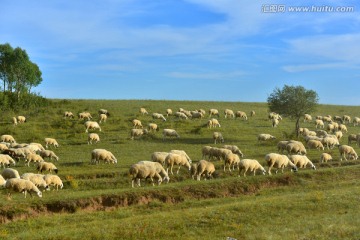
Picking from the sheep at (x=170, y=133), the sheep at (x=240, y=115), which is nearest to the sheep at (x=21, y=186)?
the sheep at (x=170, y=133)

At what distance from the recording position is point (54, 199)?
20875 mm

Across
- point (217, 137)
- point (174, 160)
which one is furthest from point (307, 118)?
point (174, 160)

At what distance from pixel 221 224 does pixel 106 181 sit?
10795 mm

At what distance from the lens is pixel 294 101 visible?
48875 millimetres

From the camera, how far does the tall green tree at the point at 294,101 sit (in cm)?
4884

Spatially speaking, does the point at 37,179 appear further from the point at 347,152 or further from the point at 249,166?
the point at 347,152

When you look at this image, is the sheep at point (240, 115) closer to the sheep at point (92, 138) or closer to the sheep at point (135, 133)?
the sheep at point (135, 133)

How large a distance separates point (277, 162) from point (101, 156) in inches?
498

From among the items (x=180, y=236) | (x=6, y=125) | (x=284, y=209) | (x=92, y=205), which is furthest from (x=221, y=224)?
(x=6, y=125)

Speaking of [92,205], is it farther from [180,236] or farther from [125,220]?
[180,236]

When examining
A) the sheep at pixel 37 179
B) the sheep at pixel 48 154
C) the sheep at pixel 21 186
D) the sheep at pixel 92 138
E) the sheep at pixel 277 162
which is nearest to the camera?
the sheep at pixel 21 186

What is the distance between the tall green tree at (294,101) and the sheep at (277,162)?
20388 millimetres

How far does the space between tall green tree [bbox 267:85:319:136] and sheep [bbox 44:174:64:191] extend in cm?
3196

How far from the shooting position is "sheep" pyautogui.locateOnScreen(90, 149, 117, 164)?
3058 centimetres
